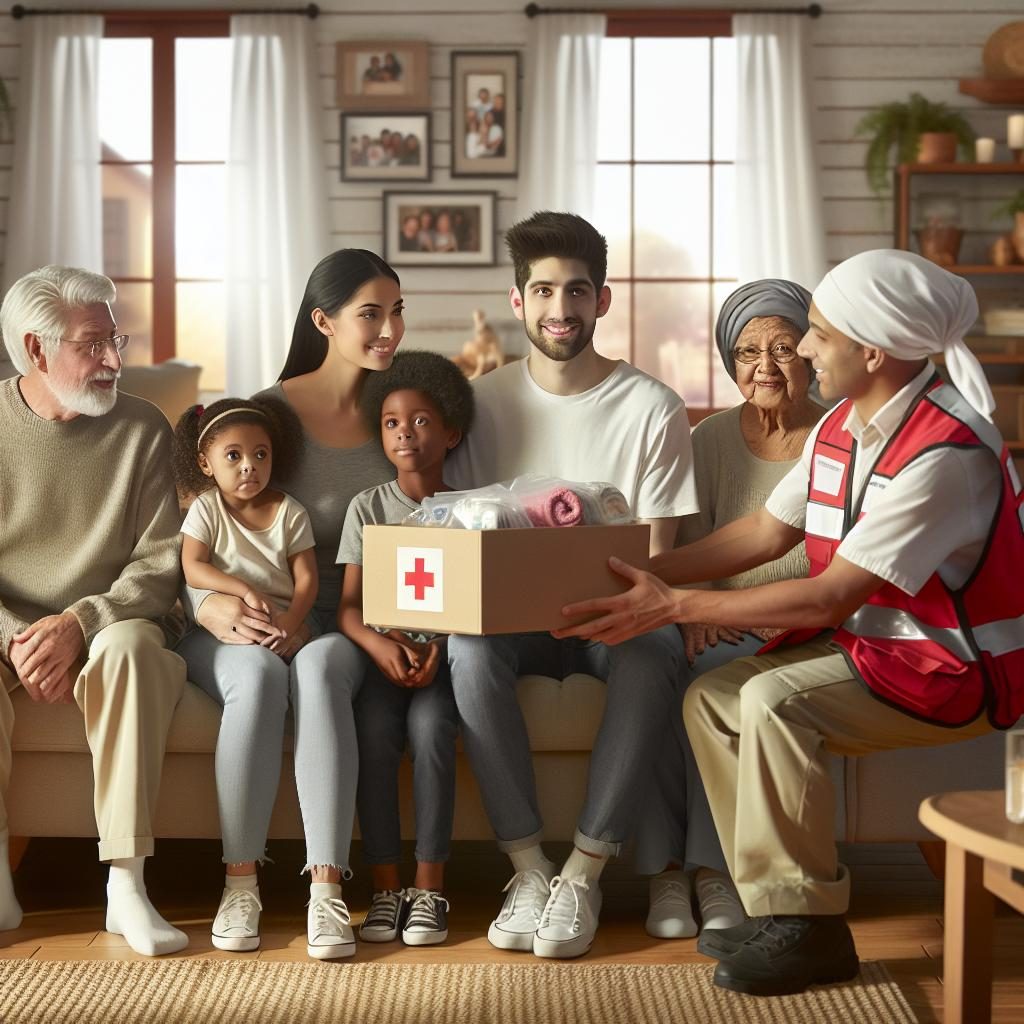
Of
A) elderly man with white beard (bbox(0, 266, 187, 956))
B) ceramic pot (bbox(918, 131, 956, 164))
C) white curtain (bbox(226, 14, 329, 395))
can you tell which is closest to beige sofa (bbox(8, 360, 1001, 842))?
elderly man with white beard (bbox(0, 266, 187, 956))

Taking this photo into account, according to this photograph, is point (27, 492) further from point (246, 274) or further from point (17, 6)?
point (17, 6)

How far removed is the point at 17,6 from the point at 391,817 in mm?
4953

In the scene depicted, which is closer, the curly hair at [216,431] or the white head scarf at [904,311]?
the white head scarf at [904,311]

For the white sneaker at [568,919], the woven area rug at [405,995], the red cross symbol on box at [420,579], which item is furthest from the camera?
the white sneaker at [568,919]

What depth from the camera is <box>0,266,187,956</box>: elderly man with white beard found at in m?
2.29

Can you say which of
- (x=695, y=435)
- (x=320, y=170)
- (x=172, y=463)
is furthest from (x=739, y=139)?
(x=172, y=463)

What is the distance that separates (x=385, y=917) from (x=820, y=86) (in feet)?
15.8

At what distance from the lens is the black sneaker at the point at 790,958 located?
198cm

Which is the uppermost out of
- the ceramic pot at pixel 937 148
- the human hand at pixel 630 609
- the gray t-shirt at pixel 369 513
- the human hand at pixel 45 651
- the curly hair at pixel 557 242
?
the ceramic pot at pixel 937 148

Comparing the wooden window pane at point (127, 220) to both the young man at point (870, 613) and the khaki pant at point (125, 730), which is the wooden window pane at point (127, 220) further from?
the young man at point (870, 613)

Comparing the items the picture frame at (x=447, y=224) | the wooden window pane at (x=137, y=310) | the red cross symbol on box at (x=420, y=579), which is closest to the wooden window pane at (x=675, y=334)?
the picture frame at (x=447, y=224)

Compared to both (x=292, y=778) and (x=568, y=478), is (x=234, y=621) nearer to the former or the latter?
(x=292, y=778)

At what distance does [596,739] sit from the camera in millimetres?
2262

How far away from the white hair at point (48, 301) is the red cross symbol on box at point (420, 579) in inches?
33.7
